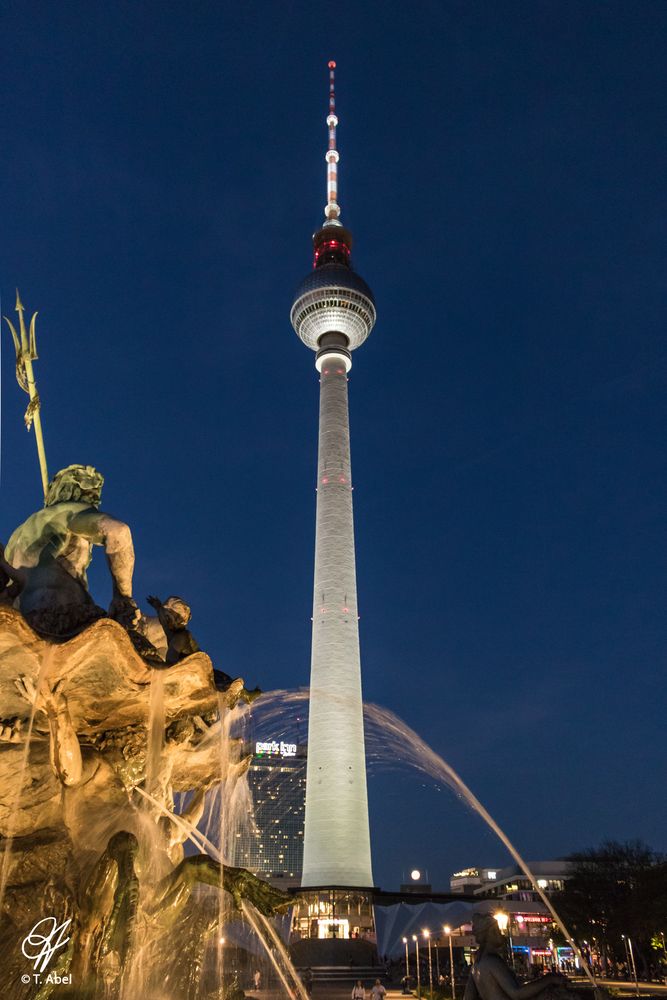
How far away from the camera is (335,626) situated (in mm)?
62438

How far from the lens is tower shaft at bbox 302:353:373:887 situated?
55938 mm

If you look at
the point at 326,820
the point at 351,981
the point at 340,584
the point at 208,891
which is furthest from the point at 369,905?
the point at 208,891

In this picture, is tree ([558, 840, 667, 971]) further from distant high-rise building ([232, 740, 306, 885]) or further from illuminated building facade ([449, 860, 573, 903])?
distant high-rise building ([232, 740, 306, 885])

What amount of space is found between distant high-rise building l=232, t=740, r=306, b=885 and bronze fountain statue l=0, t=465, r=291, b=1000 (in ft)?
270

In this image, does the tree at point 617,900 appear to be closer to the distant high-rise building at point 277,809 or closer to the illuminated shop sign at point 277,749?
the distant high-rise building at point 277,809

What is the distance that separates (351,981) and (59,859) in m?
39.2

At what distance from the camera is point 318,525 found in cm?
6731

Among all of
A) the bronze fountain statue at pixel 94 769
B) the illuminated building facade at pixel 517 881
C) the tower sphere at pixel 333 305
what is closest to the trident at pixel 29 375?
the bronze fountain statue at pixel 94 769

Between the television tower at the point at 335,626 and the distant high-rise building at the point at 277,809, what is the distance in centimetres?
3306

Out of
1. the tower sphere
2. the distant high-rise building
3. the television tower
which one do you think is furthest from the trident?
the distant high-rise building

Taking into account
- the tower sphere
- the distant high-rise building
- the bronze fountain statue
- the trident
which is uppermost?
the tower sphere

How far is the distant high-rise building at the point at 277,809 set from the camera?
99900mm

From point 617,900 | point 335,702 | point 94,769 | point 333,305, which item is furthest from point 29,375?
point 333,305

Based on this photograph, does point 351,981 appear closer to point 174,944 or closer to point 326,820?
point 326,820
